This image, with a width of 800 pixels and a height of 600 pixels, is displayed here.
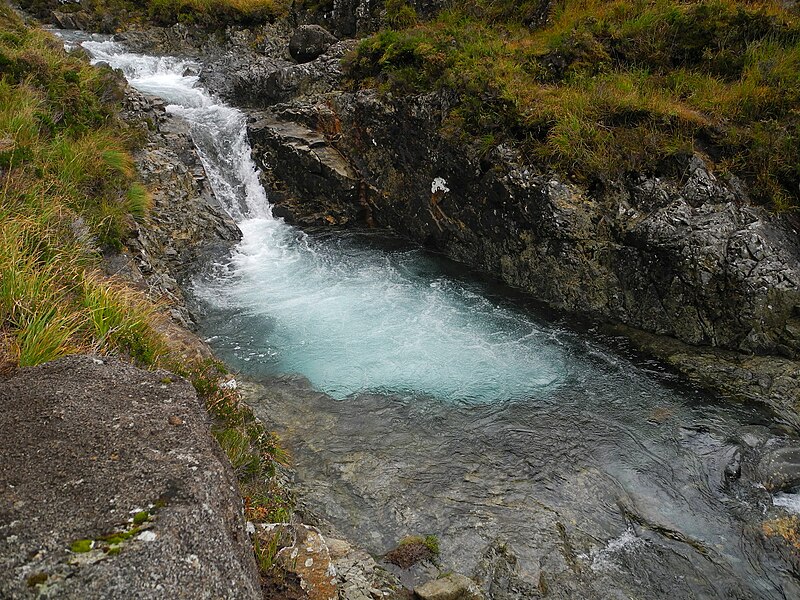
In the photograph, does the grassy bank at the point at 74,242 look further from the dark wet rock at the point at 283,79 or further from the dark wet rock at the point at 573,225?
the dark wet rock at the point at 283,79

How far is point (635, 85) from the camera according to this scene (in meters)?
10.9

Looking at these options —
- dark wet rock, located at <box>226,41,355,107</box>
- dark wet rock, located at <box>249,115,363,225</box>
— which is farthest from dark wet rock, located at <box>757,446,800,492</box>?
dark wet rock, located at <box>226,41,355,107</box>

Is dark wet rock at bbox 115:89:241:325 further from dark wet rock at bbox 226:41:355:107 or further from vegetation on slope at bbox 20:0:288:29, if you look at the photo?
vegetation on slope at bbox 20:0:288:29

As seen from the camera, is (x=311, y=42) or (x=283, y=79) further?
(x=311, y=42)

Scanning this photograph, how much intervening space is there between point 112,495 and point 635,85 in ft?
39.0

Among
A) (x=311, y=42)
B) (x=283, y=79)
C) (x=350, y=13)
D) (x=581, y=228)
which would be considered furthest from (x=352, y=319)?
(x=350, y=13)

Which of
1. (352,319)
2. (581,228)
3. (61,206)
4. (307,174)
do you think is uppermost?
(61,206)

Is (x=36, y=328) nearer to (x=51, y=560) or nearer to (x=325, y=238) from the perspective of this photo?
(x=51, y=560)

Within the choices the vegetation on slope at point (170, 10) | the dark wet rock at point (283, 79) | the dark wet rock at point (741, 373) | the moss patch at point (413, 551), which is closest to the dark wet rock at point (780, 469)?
the dark wet rock at point (741, 373)

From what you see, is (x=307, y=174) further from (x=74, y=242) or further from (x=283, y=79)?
(x=74, y=242)

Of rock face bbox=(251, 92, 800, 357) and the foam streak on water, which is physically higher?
rock face bbox=(251, 92, 800, 357)

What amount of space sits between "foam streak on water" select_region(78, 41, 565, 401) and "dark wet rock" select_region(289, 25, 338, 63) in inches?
207

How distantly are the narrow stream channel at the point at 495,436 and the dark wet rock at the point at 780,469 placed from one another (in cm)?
19

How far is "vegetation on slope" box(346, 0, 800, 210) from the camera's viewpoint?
9.30 m
